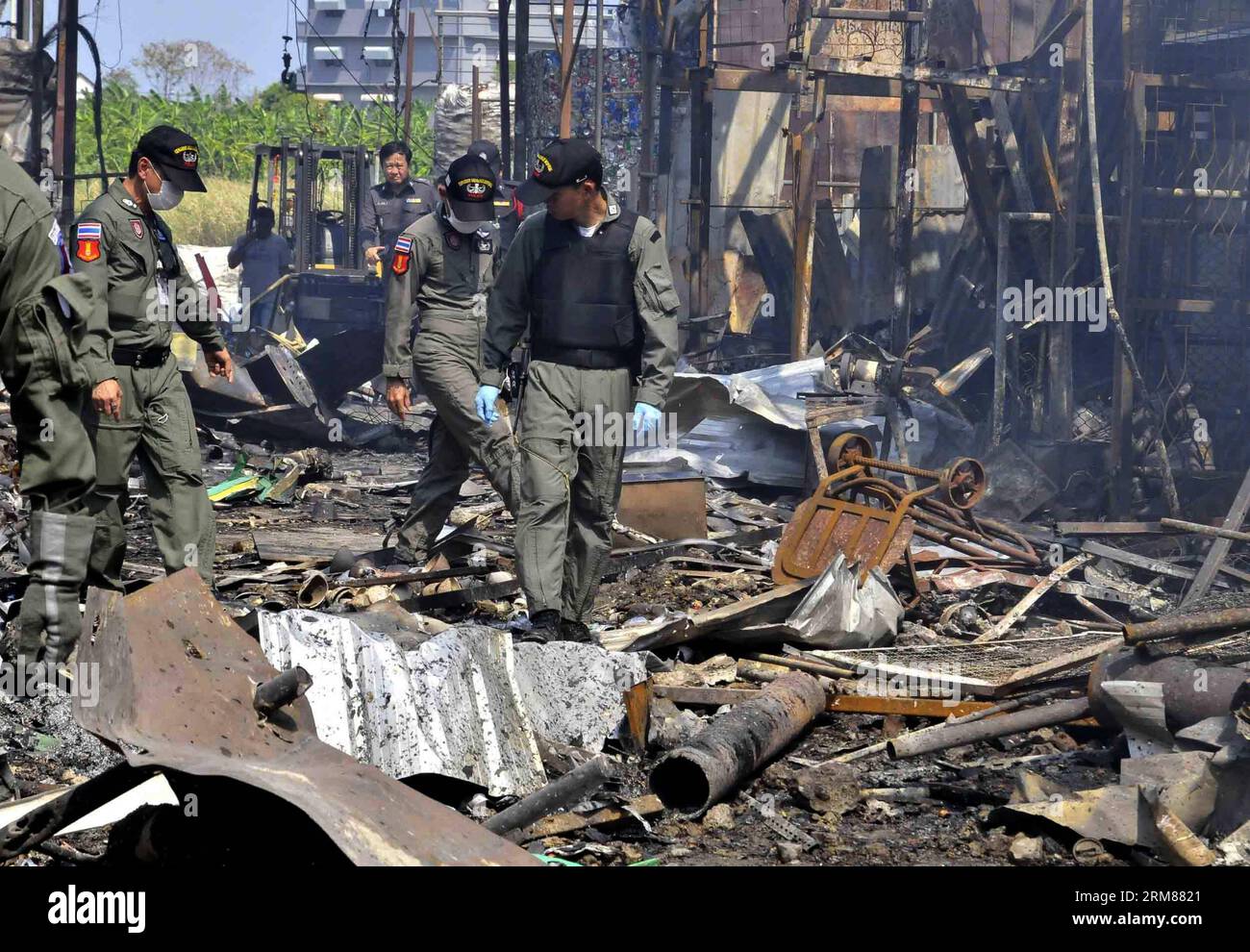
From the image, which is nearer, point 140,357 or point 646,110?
point 140,357

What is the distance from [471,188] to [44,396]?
3.42m

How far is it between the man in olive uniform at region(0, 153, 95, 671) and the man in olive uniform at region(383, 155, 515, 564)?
103 inches

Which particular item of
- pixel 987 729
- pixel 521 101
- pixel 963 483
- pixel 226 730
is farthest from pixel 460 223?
pixel 521 101

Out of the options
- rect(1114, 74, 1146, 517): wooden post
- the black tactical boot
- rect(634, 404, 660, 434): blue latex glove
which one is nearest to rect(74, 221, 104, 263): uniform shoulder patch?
the black tactical boot

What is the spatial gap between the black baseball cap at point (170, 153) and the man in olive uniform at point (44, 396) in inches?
63.5

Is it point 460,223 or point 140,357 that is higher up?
point 460,223

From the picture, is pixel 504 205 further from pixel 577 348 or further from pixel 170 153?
pixel 577 348

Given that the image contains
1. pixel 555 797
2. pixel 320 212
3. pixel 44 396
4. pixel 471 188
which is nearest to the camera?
pixel 555 797

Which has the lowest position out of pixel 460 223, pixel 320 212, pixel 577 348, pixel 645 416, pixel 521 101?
pixel 645 416

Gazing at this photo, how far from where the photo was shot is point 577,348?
5.73 metres

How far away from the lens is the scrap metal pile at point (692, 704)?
3189 mm

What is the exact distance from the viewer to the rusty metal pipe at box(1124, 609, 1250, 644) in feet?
14.6

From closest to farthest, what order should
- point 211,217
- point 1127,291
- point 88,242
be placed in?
point 88,242
point 1127,291
point 211,217
